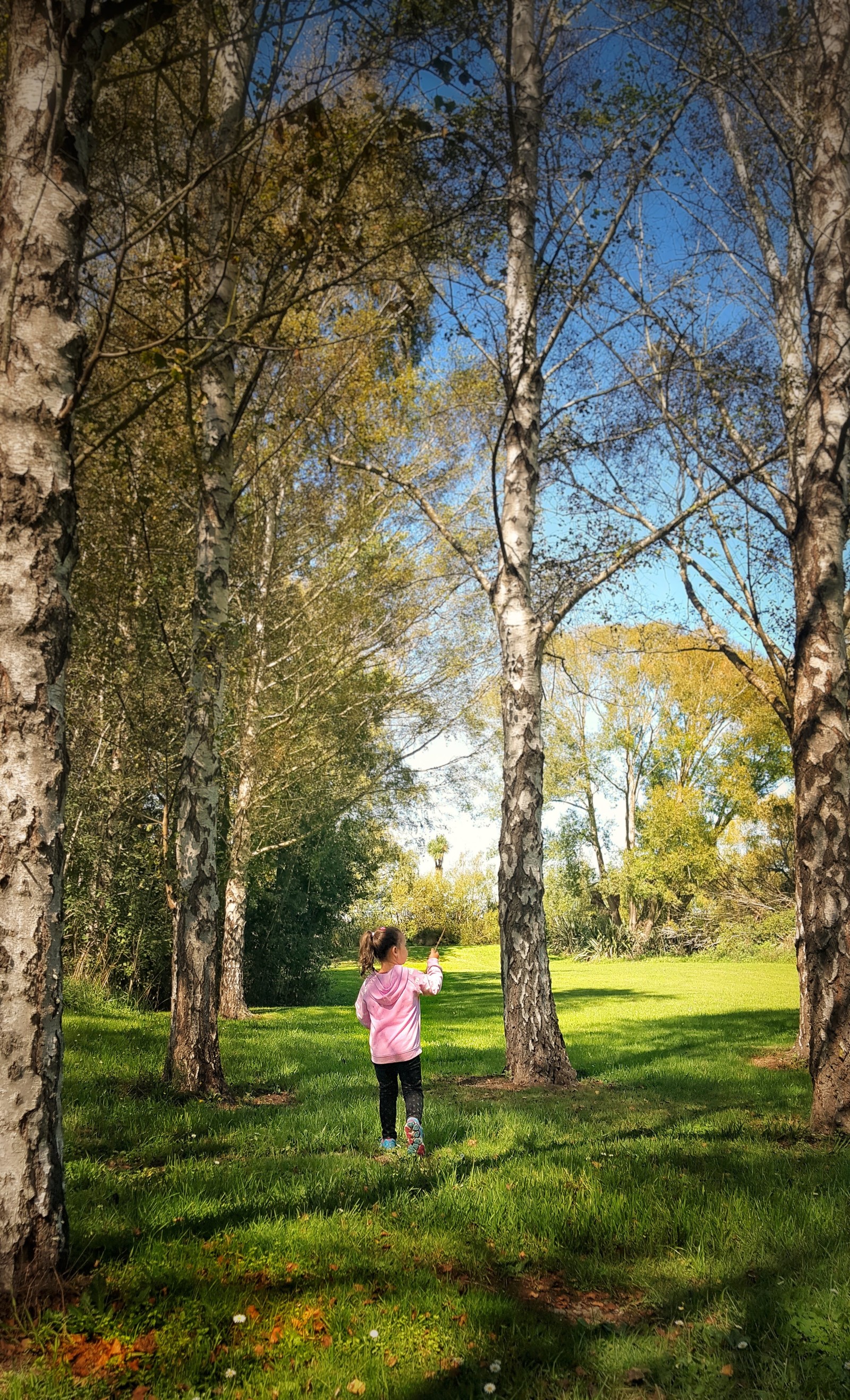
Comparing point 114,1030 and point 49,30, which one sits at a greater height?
point 49,30

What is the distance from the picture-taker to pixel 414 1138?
213 inches

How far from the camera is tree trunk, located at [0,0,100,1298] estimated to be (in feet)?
9.80

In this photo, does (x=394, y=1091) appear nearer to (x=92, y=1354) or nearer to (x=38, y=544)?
(x=92, y=1354)

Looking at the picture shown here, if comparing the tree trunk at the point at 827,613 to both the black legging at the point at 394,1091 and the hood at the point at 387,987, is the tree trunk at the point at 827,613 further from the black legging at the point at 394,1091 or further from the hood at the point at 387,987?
the hood at the point at 387,987

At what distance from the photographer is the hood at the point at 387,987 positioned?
5730 millimetres

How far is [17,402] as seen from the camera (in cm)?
329

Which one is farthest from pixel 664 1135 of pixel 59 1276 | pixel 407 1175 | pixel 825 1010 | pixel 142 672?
pixel 142 672

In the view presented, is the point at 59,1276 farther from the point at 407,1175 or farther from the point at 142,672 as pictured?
the point at 142,672

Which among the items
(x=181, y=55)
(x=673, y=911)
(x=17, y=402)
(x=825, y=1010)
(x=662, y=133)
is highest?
(x=662, y=133)

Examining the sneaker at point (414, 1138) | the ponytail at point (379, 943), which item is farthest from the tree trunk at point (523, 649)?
the sneaker at point (414, 1138)

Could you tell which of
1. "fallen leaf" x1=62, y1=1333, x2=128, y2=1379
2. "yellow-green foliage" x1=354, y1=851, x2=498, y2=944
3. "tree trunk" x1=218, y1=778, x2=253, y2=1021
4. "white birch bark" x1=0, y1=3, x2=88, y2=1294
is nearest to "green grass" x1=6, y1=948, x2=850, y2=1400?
"fallen leaf" x1=62, y1=1333, x2=128, y2=1379

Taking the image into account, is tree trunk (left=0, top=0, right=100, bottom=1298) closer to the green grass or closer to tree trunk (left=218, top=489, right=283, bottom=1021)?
the green grass

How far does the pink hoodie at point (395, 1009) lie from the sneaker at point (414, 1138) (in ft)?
1.24

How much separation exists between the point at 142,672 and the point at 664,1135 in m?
8.95
